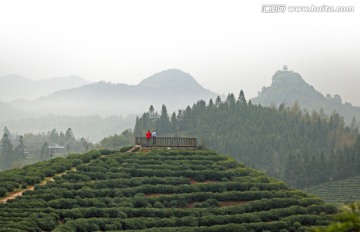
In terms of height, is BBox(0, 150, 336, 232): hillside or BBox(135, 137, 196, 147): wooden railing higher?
BBox(135, 137, 196, 147): wooden railing

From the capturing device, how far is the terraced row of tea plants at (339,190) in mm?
90200

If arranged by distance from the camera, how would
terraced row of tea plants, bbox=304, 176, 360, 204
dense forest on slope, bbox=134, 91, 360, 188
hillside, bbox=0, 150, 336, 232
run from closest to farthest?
hillside, bbox=0, 150, 336, 232 < terraced row of tea plants, bbox=304, 176, 360, 204 < dense forest on slope, bbox=134, 91, 360, 188

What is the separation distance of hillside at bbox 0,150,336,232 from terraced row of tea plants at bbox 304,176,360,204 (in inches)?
1929

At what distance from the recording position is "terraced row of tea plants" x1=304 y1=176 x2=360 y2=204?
9020 centimetres

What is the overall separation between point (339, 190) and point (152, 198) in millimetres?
66998

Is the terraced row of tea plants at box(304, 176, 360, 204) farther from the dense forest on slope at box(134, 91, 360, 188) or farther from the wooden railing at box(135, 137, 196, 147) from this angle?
the wooden railing at box(135, 137, 196, 147)

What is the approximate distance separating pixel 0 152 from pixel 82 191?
12855 centimetres

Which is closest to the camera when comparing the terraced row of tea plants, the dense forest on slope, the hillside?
the hillside

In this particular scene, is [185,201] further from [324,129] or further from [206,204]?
[324,129]

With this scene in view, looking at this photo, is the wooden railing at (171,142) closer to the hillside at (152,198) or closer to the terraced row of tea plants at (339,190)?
the hillside at (152,198)

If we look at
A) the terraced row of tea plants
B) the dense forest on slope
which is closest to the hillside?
the terraced row of tea plants

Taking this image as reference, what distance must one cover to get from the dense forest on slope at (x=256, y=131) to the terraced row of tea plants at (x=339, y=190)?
19.6m

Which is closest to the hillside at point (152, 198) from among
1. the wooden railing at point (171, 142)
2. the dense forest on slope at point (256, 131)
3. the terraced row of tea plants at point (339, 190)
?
the wooden railing at point (171, 142)

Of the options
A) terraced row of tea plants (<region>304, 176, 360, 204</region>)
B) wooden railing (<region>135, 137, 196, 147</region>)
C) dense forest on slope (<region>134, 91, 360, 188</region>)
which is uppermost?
dense forest on slope (<region>134, 91, 360, 188</region>)
